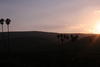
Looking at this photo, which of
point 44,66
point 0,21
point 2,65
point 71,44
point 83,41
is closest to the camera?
point 2,65

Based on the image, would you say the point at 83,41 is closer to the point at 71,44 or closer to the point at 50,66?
the point at 71,44

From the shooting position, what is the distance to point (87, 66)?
223 ft

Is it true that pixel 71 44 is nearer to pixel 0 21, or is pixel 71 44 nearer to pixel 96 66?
pixel 0 21

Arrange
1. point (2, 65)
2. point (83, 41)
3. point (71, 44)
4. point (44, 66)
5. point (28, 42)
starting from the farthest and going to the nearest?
1. point (28, 42)
2. point (83, 41)
3. point (71, 44)
4. point (44, 66)
5. point (2, 65)

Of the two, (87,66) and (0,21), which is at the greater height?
(0,21)

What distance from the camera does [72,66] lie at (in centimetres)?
6825

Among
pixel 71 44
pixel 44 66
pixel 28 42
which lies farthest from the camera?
pixel 28 42

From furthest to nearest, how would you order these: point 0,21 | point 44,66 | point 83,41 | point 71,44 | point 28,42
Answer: point 28,42, point 83,41, point 71,44, point 0,21, point 44,66

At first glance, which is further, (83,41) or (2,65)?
(83,41)

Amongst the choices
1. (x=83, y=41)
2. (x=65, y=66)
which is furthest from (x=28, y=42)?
(x=65, y=66)

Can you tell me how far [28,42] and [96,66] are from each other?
128 metres

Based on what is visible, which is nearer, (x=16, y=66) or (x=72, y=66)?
(x=16, y=66)

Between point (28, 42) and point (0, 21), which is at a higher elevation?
point (0, 21)

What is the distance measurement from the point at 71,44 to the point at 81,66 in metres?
97.0
